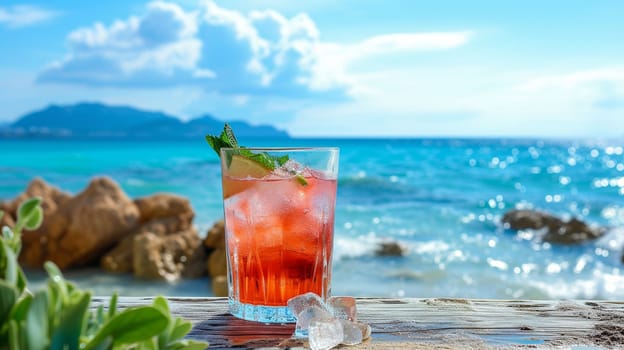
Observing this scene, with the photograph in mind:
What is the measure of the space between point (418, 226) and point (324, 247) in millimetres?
10839

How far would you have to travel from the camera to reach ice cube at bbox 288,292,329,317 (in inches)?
56.1

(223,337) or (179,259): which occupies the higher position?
(223,337)

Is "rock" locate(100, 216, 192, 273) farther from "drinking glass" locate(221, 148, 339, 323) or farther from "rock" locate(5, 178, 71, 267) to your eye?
"drinking glass" locate(221, 148, 339, 323)

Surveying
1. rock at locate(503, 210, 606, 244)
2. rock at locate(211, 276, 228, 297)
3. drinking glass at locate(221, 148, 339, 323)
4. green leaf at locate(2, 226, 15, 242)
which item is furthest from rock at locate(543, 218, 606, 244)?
green leaf at locate(2, 226, 15, 242)

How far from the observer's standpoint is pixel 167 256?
7.90 meters

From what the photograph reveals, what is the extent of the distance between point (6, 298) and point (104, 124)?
2435 inches

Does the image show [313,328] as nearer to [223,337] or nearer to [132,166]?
[223,337]

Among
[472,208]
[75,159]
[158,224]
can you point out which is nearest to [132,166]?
[75,159]

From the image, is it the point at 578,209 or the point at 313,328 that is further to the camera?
the point at 578,209

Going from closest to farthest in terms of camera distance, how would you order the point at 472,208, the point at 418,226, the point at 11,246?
the point at 11,246 < the point at 418,226 < the point at 472,208

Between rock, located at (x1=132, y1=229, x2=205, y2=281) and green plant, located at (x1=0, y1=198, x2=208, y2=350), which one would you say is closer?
green plant, located at (x1=0, y1=198, x2=208, y2=350)

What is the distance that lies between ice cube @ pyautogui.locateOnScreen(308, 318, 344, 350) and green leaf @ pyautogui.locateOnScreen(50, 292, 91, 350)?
0.79 metres

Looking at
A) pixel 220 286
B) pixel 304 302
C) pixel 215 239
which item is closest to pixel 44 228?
pixel 215 239

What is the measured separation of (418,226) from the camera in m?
12.3
